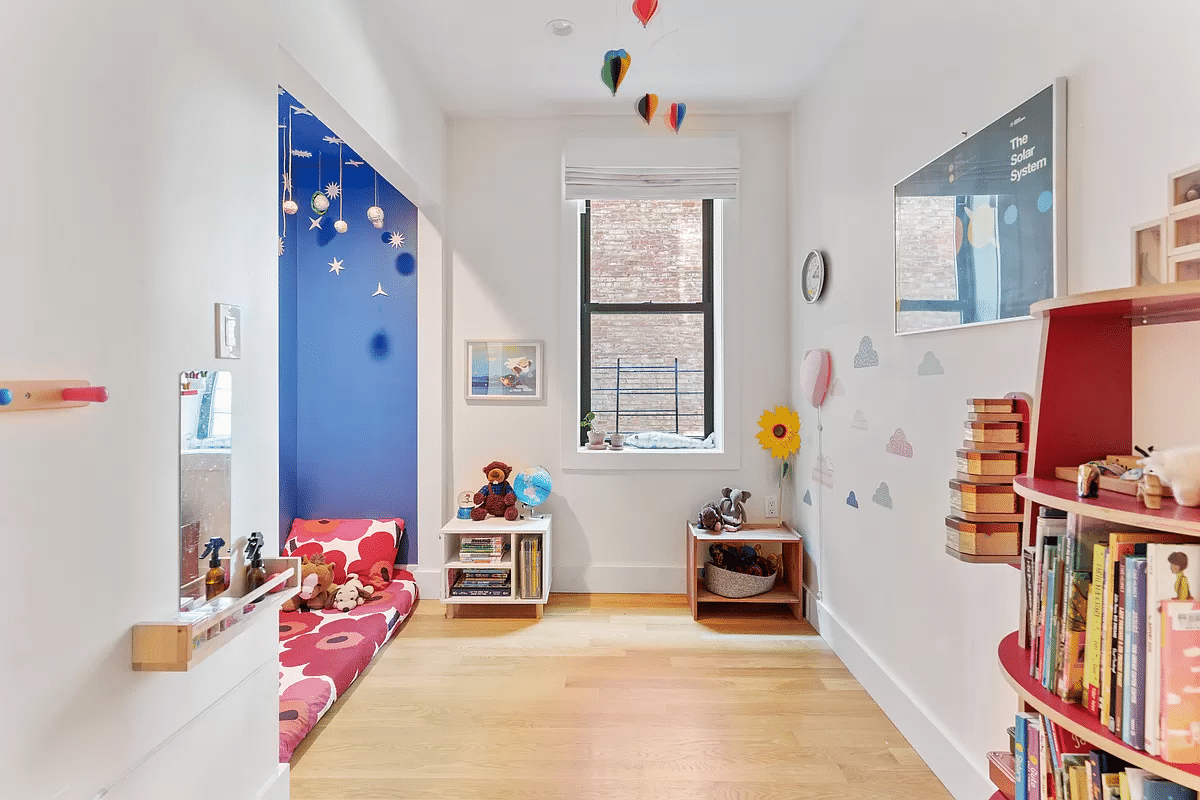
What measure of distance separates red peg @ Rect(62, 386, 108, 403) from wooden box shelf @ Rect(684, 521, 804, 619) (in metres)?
2.74

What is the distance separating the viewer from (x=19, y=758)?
3.38ft

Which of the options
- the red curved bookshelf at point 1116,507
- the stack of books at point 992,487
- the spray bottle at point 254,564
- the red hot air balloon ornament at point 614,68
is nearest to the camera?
the red curved bookshelf at point 1116,507

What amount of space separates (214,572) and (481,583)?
6.38 feet

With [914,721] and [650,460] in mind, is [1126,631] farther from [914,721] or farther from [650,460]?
[650,460]

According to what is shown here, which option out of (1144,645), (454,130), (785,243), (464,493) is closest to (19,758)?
(1144,645)

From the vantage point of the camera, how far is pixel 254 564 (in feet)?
5.44

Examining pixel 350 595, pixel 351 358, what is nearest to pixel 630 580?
pixel 350 595

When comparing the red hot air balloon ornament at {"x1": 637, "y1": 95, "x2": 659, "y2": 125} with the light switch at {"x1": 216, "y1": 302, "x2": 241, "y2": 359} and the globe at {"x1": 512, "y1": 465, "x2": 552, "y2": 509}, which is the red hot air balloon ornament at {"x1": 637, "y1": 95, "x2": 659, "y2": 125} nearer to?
the light switch at {"x1": 216, "y1": 302, "x2": 241, "y2": 359}

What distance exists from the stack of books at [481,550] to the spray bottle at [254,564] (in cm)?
174

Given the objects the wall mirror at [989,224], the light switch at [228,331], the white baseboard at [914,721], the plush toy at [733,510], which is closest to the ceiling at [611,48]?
the wall mirror at [989,224]

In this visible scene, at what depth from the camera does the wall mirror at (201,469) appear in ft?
4.79

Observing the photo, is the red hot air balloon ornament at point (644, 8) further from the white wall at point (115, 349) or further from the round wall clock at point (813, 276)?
the round wall clock at point (813, 276)

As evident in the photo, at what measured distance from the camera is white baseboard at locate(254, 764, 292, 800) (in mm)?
1760

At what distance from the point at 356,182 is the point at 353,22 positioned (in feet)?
4.59
